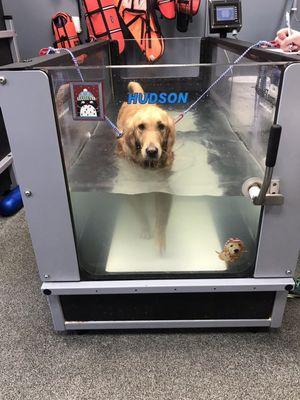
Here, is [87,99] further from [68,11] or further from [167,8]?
[68,11]

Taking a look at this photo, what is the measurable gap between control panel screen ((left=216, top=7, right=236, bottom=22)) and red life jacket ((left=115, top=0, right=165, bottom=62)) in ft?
1.71

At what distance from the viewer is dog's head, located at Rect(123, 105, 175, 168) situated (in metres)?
1.08

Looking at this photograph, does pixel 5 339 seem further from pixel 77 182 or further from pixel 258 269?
pixel 258 269

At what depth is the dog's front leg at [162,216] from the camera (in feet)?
3.87

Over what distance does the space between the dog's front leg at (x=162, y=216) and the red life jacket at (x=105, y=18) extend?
1.51 metres

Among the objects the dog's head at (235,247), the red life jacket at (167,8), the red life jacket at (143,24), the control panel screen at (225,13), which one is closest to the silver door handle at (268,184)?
the dog's head at (235,247)

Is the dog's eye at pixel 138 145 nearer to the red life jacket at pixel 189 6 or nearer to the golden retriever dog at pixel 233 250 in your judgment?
the golden retriever dog at pixel 233 250

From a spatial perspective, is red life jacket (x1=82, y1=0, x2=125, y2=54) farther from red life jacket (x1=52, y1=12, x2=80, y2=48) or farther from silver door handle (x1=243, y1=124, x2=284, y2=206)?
silver door handle (x1=243, y1=124, x2=284, y2=206)

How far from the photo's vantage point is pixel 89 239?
1.21 meters

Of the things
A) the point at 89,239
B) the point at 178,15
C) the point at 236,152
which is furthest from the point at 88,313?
the point at 178,15

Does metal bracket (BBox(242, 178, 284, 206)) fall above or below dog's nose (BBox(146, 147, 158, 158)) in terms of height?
below

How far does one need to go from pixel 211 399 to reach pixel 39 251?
26.3 inches

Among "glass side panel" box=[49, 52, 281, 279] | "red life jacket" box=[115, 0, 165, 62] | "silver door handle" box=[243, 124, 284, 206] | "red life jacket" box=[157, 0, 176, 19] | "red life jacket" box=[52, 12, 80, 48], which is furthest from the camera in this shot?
"red life jacket" box=[52, 12, 80, 48]

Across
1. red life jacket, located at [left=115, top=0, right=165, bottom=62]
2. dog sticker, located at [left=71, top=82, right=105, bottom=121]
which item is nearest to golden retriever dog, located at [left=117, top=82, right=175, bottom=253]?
dog sticker, located at [left=71, top=82, right=105, bottom=121]
